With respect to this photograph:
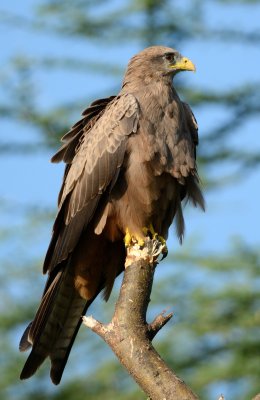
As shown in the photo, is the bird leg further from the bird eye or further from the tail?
the bird eye

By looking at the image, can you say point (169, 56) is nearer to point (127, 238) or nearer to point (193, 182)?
point (193, 182)

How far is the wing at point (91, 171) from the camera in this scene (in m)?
6.79

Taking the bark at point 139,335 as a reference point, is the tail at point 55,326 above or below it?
above

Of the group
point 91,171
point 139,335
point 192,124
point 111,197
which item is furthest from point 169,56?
point 139,335

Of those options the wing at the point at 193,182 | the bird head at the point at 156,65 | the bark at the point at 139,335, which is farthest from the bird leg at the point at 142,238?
the bird head at the point at 156,65

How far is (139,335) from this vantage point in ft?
17.3

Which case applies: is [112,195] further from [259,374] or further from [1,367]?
[1,367]

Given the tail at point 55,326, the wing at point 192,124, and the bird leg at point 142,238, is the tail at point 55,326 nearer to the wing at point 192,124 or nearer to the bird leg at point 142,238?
the bird leg at point 142,238

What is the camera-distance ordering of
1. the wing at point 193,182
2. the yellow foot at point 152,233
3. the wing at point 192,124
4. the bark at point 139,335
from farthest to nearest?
1. the wing at point 192,124
2. the wing at point 193,182
3. the yellow foot at point 152,233
4. the bark at point 139,335

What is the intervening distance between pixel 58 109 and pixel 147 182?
A: 9.78 meters

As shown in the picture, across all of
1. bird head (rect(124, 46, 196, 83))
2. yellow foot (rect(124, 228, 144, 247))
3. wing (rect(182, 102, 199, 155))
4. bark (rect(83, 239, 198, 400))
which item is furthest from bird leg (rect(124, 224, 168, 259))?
bird head (rect(124, 46, 196, 83))

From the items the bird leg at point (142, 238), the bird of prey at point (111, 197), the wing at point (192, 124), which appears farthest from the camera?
the wing at point (192, 124)

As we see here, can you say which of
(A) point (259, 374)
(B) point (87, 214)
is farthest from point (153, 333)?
(A) point (259, 374)

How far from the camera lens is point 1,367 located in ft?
49.2
